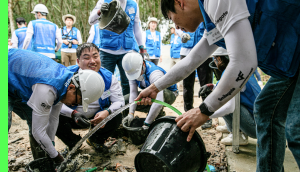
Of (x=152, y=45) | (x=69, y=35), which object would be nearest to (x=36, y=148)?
(x=69, y=35)

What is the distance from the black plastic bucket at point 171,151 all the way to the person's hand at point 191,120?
0.10 m

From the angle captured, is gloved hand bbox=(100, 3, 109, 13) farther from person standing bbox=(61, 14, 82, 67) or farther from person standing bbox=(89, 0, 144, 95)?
person standing bbox=(61, 14, 82, 67)

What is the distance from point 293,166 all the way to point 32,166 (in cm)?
249

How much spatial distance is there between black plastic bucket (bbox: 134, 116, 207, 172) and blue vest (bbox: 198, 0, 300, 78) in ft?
2.10

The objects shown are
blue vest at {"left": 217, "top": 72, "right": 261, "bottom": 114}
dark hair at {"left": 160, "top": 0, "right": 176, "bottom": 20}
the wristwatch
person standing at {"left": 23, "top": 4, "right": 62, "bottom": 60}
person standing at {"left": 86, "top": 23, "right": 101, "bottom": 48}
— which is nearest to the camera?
the wristwatch

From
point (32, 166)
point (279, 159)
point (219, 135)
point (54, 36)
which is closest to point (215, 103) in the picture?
point (279, 159)

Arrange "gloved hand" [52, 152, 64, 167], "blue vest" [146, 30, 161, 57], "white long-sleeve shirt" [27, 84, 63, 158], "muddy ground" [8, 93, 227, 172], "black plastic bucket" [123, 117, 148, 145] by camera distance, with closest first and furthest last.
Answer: "white long-sleeve shirt" [27, 84, 63, 158] < "gloved hand" [52, 152, 64, 167] < "muddy ground" [8, 93, 227, 172] < "black plastic bucket" [123, 117, 148, 145] < "blue vest" [146, 30, 161, 57]

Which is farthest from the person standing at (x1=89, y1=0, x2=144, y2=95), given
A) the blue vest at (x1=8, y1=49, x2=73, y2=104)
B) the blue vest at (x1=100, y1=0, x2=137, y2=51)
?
the blue vest at (x1=8, y1=49, x2=73, y2=104)

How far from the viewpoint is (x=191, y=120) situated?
120 centimetres

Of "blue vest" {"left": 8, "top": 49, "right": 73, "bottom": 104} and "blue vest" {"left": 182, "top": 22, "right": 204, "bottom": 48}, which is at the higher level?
"blue vest" {"left": 182, "top": 22, "right": 204, "bottom": 48}

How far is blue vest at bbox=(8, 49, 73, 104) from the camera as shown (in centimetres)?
187

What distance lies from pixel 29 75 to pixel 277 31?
6.20ft

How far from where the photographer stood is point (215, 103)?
111 cm

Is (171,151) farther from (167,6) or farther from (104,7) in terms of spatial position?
(104,7)
